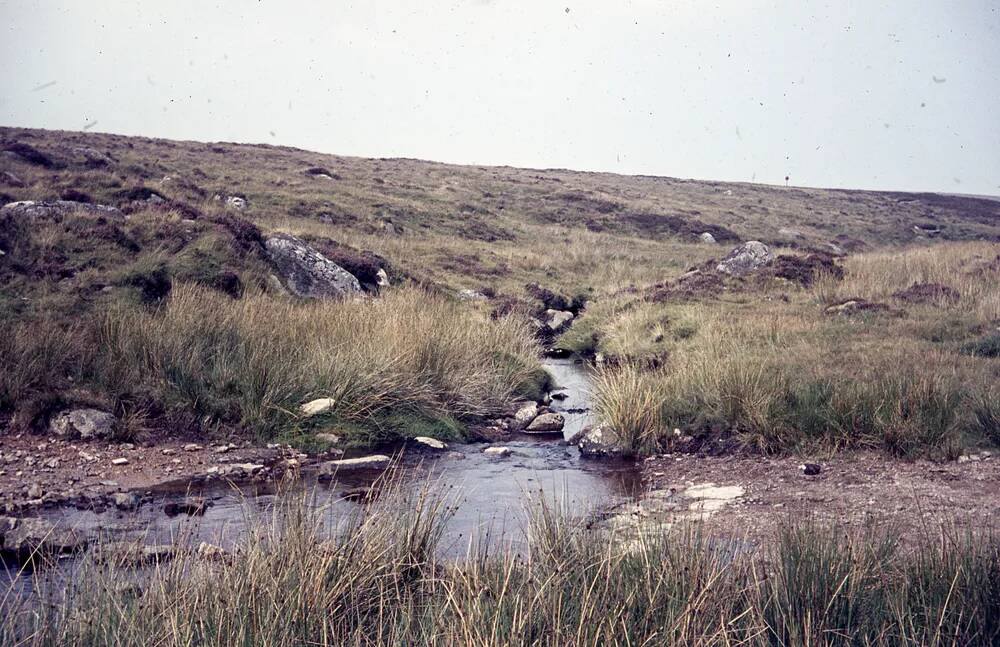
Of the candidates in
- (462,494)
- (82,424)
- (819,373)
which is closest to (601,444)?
(462,494)

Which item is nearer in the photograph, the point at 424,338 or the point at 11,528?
the point at 11,528

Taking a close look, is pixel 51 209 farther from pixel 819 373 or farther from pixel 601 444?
pixel 819 373

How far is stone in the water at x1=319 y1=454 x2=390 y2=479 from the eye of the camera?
7.60 m

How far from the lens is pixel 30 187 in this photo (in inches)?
661

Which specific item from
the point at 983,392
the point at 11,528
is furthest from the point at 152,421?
the point at 983,392

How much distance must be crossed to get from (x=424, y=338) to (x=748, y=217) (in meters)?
46.3

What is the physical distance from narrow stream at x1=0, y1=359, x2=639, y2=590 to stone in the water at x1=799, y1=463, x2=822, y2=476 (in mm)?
Answer: 1612

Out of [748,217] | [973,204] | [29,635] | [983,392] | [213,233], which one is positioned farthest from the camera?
[973,204]

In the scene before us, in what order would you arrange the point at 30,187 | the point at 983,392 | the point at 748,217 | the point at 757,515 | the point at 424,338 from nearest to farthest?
1. the point at 757,515
2. the point at 983,392
3. the point at 424,338
4. the point at 30,187
5. the point at 748,217

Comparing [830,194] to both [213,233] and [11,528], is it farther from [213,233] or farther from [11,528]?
[11,528]

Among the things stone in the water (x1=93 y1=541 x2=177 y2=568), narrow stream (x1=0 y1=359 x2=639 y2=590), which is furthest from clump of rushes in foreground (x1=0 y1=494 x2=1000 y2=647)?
narrow stream (x1=0 y1=359 x2=639 y2=590)

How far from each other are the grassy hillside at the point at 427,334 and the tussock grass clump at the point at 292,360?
0.09 feet

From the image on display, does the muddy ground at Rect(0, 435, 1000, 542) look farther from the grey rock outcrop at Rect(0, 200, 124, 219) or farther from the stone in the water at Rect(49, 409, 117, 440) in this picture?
the grey rock outcrop at Rect(0, 200, 124, 219)

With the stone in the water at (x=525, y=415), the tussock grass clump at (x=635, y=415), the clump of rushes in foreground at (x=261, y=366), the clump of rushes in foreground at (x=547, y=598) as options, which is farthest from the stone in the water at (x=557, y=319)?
the clump of rushes in foreground at (x=547, y=598)
